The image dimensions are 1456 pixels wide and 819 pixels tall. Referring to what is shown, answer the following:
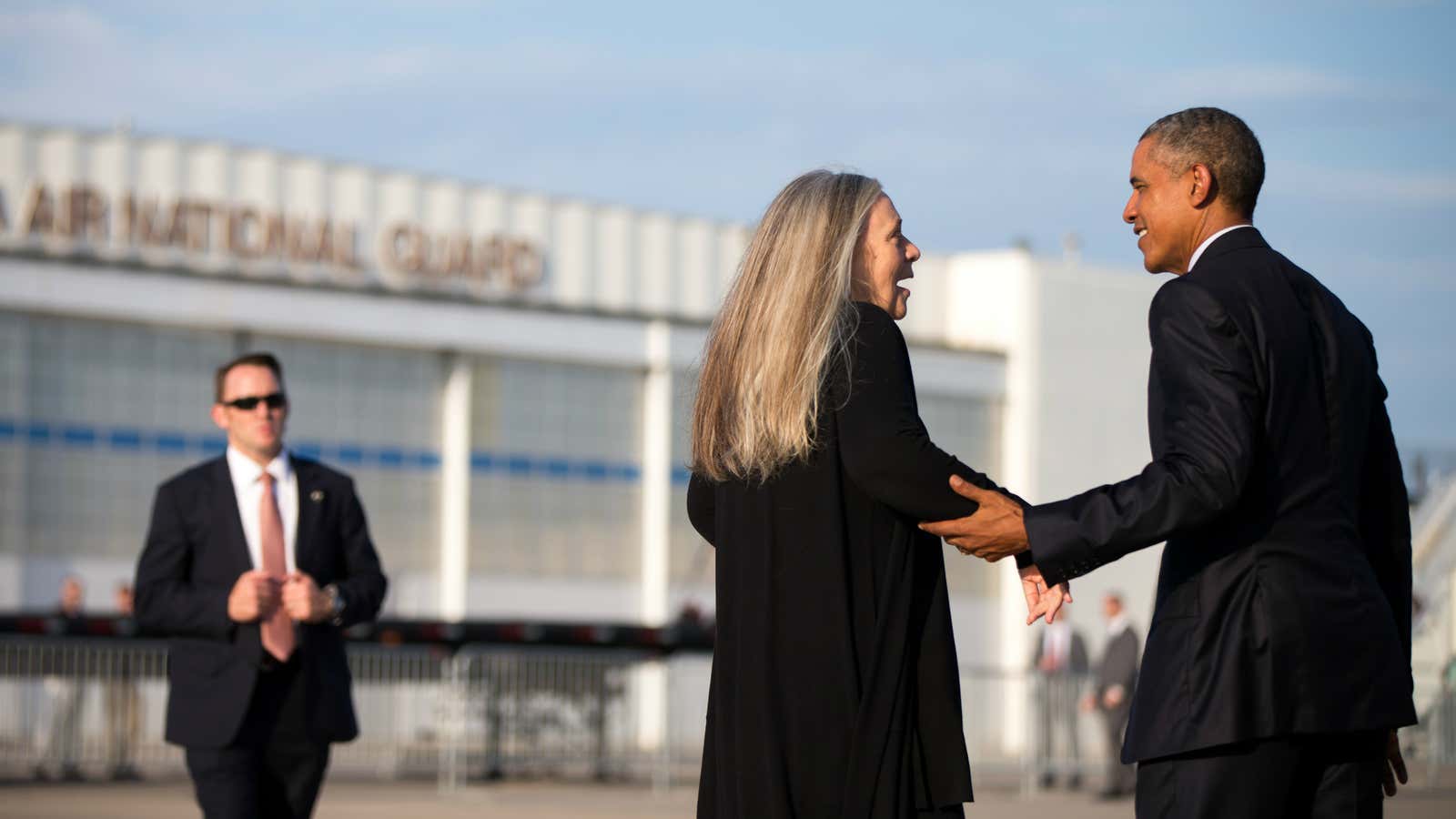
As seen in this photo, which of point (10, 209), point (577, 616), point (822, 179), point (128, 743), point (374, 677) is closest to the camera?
point (822, 179)

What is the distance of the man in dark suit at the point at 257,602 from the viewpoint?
7133 mm

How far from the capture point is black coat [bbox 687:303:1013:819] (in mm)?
4469

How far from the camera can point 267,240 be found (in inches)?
1244

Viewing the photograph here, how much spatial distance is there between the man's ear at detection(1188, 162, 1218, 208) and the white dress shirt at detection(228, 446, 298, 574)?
3.84 m

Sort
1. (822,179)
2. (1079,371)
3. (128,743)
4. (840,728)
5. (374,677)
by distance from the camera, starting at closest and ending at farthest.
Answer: (840,728) → (822,179) → (128,743) → (374,677) → (1079,371)

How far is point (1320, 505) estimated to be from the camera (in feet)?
15.2

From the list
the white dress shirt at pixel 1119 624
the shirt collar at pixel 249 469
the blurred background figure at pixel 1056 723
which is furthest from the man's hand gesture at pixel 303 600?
the blurred background figure at pixel 1056 723

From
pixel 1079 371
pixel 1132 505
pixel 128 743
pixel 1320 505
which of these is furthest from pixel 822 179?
pixel 1079 371

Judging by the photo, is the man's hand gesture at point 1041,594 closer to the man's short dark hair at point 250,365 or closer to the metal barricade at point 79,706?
the man's short dark hair at point 250,365

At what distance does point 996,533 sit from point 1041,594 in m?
0.23

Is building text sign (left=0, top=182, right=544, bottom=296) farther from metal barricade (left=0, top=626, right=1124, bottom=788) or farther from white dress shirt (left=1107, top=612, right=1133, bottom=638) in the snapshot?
white dress shirt (left=1107, top=612, right=1133, bottom=638)

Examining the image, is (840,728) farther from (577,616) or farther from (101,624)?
(577,616)

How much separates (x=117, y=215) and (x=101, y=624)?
38.3 feet

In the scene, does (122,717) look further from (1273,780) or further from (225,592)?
(1273,780)
